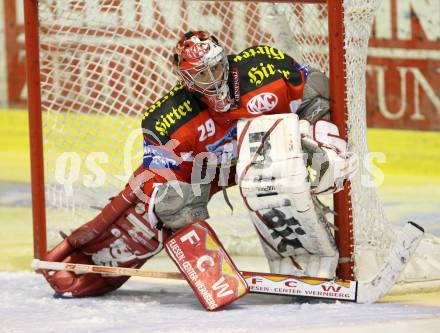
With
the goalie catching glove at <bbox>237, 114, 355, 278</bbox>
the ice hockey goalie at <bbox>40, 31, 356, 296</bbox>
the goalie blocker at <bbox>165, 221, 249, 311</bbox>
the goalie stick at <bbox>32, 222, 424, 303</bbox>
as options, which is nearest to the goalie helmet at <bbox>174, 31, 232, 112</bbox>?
the ice hockey goalie at <bbox>40, 31, 356, 296</bbox>

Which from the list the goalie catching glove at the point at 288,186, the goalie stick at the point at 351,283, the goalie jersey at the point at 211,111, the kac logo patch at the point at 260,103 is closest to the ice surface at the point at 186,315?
the goalie stick at the point at 351,283

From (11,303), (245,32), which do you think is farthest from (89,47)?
(11,303)

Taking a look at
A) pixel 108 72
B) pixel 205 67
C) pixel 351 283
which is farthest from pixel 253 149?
pixel 108 72

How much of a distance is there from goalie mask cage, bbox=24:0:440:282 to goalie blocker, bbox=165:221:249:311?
25.1 inches

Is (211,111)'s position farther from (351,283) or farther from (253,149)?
(351,283)

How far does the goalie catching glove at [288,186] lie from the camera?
375 centimetres

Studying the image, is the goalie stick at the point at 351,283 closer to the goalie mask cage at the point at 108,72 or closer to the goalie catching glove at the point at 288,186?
the goalie catching glove at the point at 288,186

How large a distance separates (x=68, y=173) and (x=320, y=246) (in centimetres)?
149

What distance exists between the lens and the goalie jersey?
3.88 metres

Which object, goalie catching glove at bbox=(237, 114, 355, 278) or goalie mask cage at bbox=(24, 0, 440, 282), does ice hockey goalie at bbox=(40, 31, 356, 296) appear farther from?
goalie mask cage at bbox=(24, 0, 440, 282)

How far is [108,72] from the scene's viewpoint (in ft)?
16.4

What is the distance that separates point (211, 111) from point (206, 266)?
491 millimetres

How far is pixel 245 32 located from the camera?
17.0 feet

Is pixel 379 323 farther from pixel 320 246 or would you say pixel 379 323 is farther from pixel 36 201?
pixel 36 201
